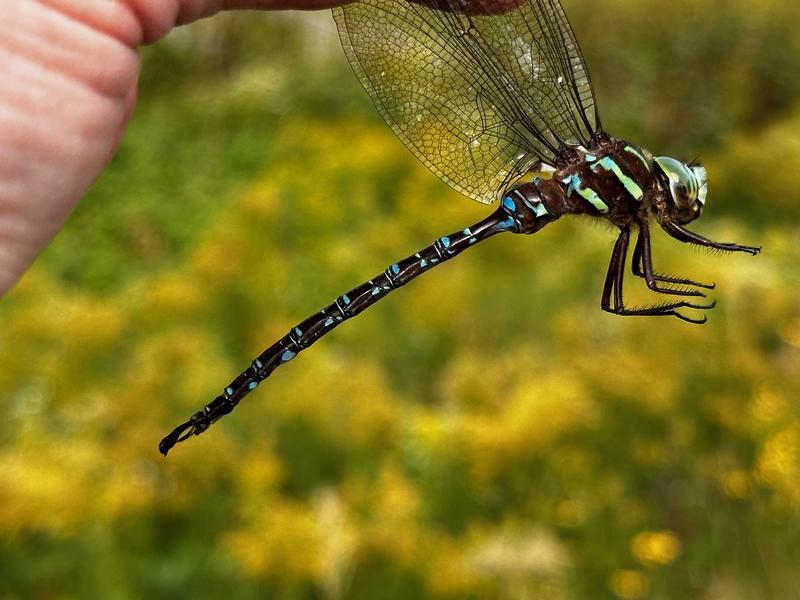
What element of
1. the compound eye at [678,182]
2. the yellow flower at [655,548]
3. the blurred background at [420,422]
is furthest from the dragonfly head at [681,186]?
the yellow flower at [655,548]

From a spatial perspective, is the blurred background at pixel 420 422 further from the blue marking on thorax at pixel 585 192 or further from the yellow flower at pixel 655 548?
the blue marking on thorax at pixel 585 192

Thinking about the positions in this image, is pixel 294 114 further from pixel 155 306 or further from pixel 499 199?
pixel 499 199

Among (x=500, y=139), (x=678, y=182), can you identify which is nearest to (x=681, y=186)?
(x=678, y=182)

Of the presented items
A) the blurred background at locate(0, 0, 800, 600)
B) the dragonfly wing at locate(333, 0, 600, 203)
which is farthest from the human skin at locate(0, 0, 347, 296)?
the blurred background at locate(0, 0, 800, 600)

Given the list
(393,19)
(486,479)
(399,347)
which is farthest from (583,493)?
(393,19)

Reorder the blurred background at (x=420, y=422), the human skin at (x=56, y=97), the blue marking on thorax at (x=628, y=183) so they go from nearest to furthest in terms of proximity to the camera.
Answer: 1. the human skin at (x=56, y=97)
2. the blue marking on thorax at (x=628, y=183)
3. the blurred background at (x=420, y=422)

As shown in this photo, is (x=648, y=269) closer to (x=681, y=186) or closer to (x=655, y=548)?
(x=681, y=186)
